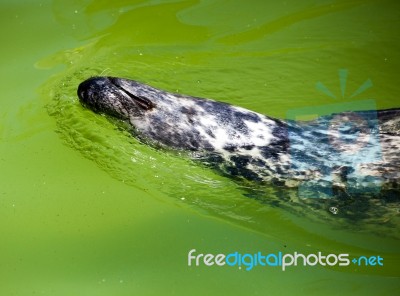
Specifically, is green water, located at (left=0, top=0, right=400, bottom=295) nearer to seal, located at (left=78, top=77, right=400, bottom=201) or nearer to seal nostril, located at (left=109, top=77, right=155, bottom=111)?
seal, located at (left=78, top=77, right=400, bottom=201)

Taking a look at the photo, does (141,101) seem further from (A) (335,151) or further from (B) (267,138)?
(A) (335,151)

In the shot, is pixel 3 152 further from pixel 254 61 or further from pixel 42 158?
pixel 254 61

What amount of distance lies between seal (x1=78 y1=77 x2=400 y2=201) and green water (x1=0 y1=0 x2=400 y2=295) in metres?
0.15

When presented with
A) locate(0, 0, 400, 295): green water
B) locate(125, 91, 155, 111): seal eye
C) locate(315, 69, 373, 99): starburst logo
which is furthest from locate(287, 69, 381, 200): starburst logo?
locate(125, 91, 155, 111): seal eye

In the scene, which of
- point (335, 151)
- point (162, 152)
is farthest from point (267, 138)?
point (162, 152)

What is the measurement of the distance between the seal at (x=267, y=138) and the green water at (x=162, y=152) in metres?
0.15

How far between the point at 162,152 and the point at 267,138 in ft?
2.36

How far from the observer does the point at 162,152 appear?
451 centimetres

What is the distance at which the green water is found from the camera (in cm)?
369

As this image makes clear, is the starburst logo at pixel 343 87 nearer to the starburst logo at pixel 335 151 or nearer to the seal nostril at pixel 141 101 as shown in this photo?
the starburst logo at pixel 335 151

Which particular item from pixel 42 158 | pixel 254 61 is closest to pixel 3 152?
pixel 42 158

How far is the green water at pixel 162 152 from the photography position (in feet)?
12.1

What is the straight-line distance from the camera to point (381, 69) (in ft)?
18.8

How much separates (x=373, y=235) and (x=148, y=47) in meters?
2.96
